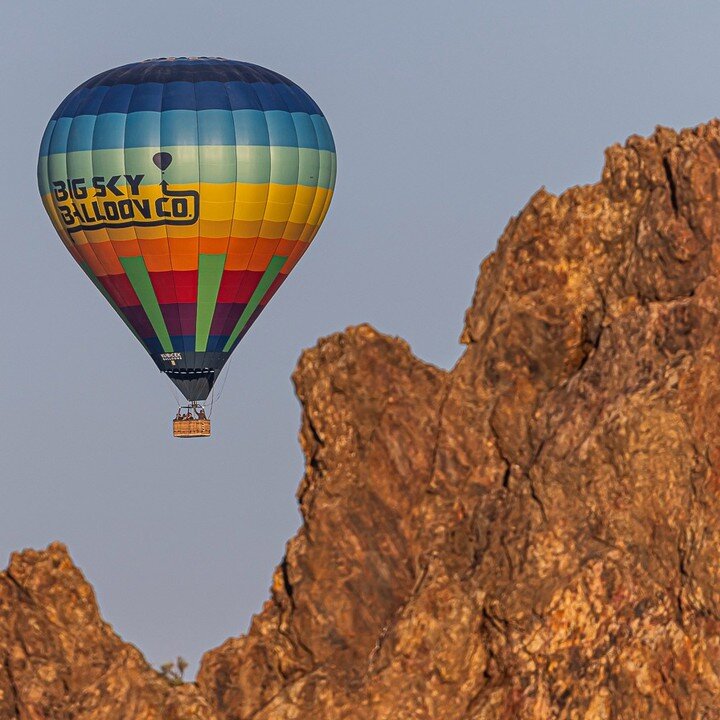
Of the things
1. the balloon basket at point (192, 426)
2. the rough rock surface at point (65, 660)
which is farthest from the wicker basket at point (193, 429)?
the rough rock surface at point (65, 660)

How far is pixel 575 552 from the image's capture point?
1753 inches

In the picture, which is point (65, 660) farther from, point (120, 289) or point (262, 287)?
point (262, 287)

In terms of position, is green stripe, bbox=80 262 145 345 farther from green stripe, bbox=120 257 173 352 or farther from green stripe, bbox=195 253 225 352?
green stripe, bbox=195 253 225 352

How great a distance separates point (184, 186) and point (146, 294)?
16.5ft

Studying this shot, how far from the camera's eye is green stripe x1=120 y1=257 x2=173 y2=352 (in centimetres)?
9975

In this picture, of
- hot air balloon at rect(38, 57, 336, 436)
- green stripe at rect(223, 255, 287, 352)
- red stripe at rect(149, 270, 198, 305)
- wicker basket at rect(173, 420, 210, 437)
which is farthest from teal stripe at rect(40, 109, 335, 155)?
wicker basket at rect(173, 420, 210, 437)

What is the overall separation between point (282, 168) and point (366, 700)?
57156mm

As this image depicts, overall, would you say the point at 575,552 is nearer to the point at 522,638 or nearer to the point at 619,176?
the point at 522,638

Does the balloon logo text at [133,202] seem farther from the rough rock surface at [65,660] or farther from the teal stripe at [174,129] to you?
the rough rock surface at [65,660]

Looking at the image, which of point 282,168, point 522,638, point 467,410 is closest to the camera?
point 522,638

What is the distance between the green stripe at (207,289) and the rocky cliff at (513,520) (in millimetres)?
50816

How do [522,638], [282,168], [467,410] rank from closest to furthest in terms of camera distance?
[522,638] < [467,410] < [282,168]

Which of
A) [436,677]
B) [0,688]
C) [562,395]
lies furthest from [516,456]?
[0,688]

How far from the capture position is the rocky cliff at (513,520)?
44.0m
